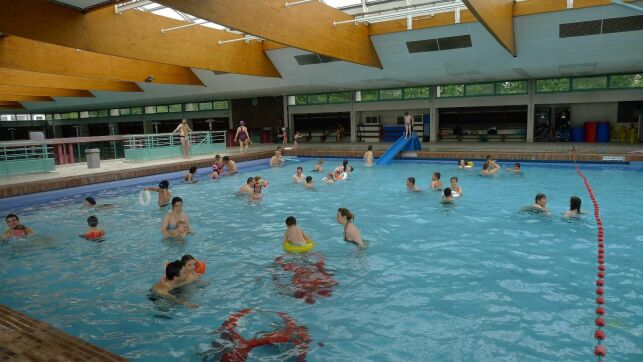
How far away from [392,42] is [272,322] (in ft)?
45.2

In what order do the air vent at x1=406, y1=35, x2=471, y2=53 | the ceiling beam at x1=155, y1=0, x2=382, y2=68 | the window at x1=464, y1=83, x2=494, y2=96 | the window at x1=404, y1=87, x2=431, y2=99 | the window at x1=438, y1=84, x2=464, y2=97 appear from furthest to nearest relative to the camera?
the window at x1=404, y1=87, x2=431, y2=99, the window at x1=438, y1=84, x2=464, y2=97, the window at x1=464, y1=83, x2=494, y2=96, the air vent at x1=406, y1=35, x2=471, y2=53, the ceiling beam at x1=155, y1=0, x2=382, y2=68

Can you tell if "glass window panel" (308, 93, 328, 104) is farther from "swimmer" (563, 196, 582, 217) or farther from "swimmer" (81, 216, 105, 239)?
"swimmer" (81, 216, 105, 239)

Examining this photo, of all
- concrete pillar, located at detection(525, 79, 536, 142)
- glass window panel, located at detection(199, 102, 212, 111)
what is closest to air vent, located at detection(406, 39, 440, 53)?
concrete pillar, located at detection(525, 79, 536, 142)

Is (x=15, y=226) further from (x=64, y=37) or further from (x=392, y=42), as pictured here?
(x=392, y=42)

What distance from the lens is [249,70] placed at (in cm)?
1795

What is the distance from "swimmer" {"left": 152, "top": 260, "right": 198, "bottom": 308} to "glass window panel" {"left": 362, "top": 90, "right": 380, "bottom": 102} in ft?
68.4

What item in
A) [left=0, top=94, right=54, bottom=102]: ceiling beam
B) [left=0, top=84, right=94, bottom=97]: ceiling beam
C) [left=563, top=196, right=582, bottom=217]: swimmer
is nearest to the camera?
[left=563, top=196, right=582, bottom=217]: swimmer

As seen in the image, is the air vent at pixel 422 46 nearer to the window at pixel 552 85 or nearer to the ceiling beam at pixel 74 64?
the window at pixel 552 85

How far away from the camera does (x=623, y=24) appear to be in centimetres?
1320

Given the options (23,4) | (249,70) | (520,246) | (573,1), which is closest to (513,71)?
(573,1)

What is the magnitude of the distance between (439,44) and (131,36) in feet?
33.7

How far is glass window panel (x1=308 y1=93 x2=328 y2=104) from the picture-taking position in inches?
1045

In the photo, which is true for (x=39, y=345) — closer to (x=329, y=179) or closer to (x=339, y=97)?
(x=329, y=179)

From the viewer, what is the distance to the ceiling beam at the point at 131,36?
9.94m
